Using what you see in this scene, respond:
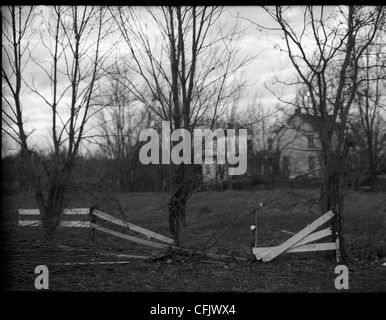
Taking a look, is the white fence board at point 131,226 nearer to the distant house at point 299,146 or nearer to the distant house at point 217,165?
the distant house at point 217,165

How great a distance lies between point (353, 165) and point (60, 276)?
15.0 feet

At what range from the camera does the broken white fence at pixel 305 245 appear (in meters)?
6.32

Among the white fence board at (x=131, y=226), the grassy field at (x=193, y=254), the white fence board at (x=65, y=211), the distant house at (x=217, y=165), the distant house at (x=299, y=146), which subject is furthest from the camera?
the white fence board at (x=131, y=226)

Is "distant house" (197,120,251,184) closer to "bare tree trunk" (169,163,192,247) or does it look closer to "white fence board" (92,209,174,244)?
"bare tree trunk" (169,163,192,247)

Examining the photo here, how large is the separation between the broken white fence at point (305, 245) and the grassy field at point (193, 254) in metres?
0.14

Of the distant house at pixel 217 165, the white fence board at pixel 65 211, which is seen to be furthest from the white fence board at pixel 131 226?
the distant house at pixel 217 165

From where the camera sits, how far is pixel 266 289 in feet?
16.9

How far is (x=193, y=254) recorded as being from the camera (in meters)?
6.46

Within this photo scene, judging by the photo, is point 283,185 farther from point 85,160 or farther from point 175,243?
point 85,160

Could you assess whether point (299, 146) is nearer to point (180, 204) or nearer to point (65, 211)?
point (180, 204)

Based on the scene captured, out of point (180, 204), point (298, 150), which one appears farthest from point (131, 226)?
point (298, 150)
